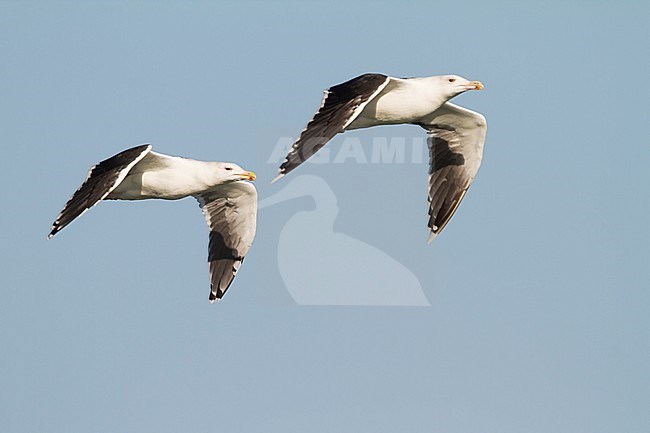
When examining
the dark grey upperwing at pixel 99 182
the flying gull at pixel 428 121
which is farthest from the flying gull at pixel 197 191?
the flying gull at pixel 428 121

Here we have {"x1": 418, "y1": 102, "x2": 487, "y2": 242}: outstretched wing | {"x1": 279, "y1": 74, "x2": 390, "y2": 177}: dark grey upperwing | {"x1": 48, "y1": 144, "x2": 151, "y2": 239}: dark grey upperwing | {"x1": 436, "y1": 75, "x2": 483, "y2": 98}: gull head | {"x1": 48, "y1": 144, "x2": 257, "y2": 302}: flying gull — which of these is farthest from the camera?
{"x1": 418, "y1": 102, "x2": 487, "y2": 242}: outstretched wing

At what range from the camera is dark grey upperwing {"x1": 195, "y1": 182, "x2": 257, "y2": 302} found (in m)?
26.9

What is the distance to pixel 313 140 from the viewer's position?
71.5ft

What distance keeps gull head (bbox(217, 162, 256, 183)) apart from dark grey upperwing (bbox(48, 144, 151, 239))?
1680 mm

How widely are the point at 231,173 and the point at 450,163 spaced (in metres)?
4.13

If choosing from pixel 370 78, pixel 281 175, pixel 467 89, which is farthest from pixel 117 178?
pixel 467 89

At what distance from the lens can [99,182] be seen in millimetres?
22672

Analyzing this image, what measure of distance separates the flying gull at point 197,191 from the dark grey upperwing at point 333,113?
8.79 ft

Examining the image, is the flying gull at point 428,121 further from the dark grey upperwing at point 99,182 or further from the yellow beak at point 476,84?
the dark grey upperwing at point 99,182

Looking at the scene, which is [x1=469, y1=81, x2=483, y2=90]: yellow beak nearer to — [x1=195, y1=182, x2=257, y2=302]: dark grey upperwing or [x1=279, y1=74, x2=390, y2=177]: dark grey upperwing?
[x1=279, y1=74, x2=390, y2=177]: dark grey upperwing

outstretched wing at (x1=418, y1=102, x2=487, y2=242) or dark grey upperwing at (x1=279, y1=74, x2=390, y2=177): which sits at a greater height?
dark grey upperwing at (x1=279, y1=74, x2=390, y2=177)

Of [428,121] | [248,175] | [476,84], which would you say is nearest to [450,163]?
[428,121]

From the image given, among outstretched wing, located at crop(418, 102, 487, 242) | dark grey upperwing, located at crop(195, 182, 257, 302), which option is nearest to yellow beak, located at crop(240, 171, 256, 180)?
dark grey upperwing, located at crop(195, 182, 257, 302)

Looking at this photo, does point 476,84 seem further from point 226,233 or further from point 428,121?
point 226,233
